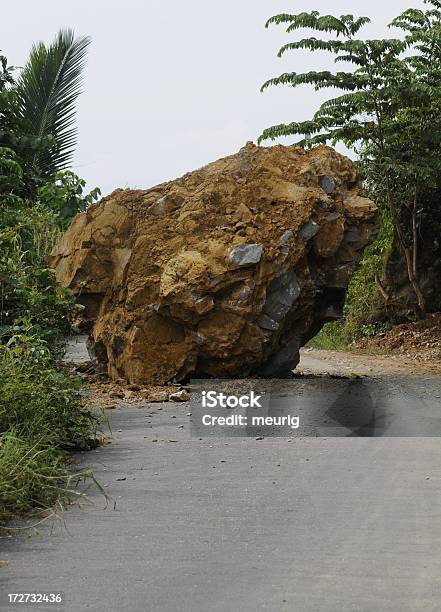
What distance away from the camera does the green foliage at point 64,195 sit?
57.5ft

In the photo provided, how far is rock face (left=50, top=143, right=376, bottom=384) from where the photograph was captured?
10203mm

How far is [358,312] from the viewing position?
18828mm

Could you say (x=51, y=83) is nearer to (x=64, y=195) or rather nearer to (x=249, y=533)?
(x=64, y=195)

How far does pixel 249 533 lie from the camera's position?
15.0 feet

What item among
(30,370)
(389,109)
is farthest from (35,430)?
(389,109)

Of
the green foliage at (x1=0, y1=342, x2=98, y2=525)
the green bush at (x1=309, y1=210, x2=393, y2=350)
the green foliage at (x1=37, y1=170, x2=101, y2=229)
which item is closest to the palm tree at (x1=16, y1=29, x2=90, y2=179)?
the green foliage at (x1=37, y1=170, x2=101, y2=229)

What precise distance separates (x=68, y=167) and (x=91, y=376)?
25.4ft

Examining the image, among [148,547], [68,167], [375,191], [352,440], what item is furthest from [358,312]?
[148,547]

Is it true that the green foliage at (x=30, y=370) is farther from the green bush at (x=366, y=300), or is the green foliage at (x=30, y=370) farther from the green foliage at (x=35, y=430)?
the green bush at (x=366, y=300)

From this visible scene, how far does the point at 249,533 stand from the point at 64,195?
1366 centimetres

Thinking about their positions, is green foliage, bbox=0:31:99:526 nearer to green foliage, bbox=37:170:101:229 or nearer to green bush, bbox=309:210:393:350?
green foliage, bbox=37:170:101:229

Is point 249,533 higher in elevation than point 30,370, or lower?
lower

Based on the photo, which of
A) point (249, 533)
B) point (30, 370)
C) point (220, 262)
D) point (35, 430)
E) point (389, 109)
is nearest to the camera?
point (249, 533)

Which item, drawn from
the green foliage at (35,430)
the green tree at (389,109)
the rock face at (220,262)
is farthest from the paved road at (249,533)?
the green tree at (389,109)
